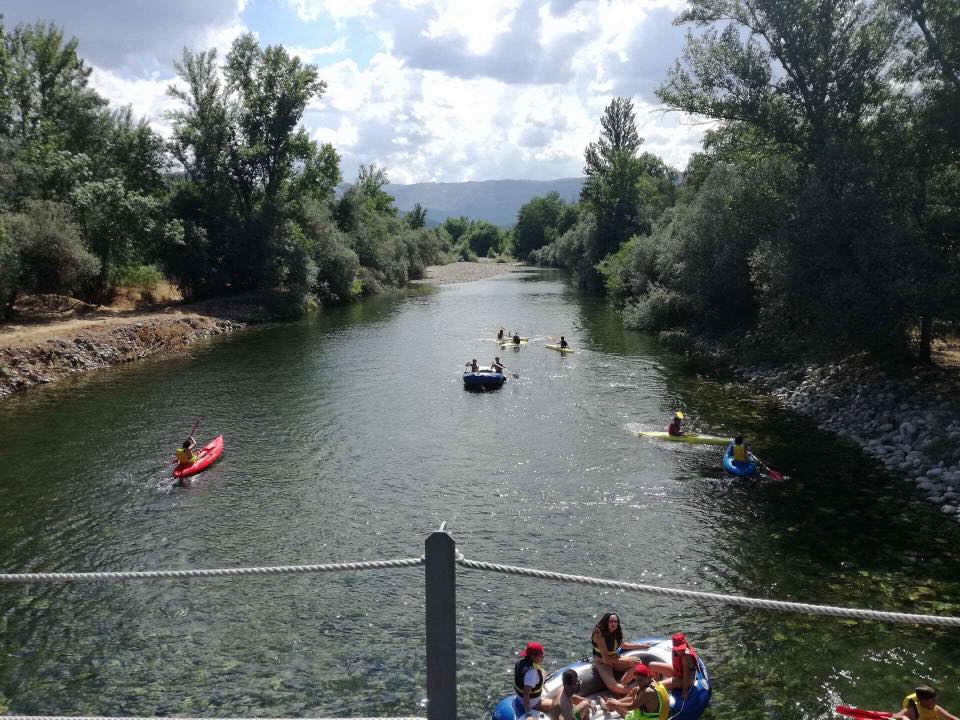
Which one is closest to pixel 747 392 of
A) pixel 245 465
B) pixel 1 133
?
pixel 245 465

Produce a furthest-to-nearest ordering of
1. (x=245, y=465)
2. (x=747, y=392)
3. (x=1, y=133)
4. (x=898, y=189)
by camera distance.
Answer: (x=1, y=133) < (x=747, y=392) < (x=898, y=189) < (x=245, y=465)

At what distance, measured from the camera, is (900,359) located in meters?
24.1

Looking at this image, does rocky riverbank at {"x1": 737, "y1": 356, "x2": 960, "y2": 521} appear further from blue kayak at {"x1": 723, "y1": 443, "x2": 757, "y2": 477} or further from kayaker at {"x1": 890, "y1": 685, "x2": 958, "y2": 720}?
kayaker at {"x1": 890, "y1": 685, "x2": 958, "y2": 720}

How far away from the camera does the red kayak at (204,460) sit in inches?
777

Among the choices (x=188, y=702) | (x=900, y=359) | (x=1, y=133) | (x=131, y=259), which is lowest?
(x=188, y=702)

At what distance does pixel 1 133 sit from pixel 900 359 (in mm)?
52256

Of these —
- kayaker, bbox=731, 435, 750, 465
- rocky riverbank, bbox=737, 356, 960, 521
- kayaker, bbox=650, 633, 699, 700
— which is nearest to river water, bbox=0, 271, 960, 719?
kayaker, bbox=731, 435, 750, 465

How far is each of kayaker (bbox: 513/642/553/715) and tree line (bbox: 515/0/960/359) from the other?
17.6 metres

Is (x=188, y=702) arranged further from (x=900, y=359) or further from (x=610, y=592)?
(x=900, y=359)

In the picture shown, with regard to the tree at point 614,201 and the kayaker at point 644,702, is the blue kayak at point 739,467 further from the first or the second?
the tree at point 614,201

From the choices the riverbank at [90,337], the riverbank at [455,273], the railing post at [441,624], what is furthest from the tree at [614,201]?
the railing post at [441,624]

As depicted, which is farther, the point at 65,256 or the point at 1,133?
the point at 1,133

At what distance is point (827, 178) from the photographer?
78.6 ft

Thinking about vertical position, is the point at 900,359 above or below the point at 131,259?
below
